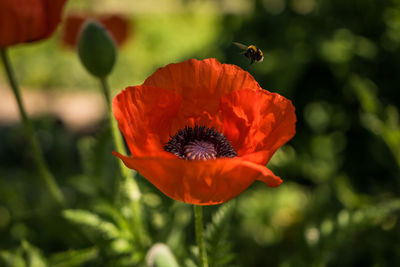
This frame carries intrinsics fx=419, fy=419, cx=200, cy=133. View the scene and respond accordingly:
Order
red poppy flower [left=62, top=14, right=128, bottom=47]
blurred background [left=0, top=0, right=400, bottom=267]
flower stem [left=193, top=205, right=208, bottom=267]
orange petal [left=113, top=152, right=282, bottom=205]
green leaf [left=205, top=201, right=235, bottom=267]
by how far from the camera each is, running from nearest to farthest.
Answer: orange petal [left=113, top=152, right=282, bottom=205], flower stem [left=193, top=205, right=208, bottom=267], green leaf [left=205, top=201, right=235, bottom=267], blurred background [left=0, top=0, right=400, bottom=267], red poppy flower [left=62, top=14, right=128, bottom=47]

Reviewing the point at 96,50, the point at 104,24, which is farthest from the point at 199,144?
the point at 104,24

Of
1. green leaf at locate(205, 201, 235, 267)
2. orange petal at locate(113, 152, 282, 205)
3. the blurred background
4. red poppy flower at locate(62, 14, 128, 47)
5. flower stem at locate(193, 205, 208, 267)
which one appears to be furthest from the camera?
red poppy flower at locate(62, 14, 128, 47)

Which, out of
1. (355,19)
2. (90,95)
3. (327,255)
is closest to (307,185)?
(355,19)

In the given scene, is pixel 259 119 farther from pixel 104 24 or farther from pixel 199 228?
pixel 104 24

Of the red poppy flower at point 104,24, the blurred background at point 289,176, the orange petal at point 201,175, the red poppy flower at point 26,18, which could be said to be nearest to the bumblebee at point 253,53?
the blurred background at point 289,176

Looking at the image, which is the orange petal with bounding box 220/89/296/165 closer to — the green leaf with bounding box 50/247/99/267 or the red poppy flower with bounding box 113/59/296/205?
the red poppy flower with bounding box 113/59/296/205

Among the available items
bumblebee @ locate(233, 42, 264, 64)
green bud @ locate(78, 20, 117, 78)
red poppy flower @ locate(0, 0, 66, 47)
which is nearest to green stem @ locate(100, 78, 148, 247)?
green bud @ locate(78, 20, 117, 78)

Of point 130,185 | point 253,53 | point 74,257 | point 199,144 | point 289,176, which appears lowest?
point 289,176
